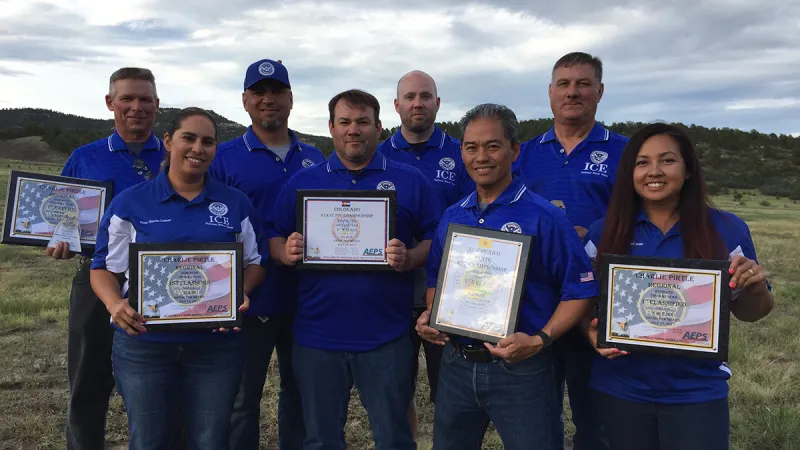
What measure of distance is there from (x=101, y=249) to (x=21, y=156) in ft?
193

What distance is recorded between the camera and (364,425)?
5832mm

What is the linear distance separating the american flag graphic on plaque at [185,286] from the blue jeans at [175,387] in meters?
0.20

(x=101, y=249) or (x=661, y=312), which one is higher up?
(x=101, y=249)

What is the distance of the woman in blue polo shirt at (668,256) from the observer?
297cm

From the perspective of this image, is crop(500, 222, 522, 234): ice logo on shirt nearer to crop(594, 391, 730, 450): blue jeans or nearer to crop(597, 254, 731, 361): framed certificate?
crop(597, 254, 731, 361): framed certificate

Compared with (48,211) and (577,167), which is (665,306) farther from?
(48,211)

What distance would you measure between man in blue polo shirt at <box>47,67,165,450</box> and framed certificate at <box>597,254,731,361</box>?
11.3 ft

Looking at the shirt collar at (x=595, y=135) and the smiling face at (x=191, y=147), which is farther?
the shirt collar at (x=595, y=135)

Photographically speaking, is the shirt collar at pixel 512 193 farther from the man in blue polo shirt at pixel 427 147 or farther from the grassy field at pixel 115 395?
the grassy field at pixel 115 395

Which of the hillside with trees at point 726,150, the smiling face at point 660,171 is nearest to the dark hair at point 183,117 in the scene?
the smiling face at point 660,171

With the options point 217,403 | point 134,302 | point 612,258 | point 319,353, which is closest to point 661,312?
point 612,258

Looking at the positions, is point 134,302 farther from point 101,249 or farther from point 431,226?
point 431,226

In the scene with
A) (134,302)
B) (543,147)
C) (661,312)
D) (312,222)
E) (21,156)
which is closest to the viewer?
(661,312)

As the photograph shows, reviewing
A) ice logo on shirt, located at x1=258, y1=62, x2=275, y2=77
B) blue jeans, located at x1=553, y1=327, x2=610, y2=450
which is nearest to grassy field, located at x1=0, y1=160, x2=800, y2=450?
blue jeans, located at x1=553, y1=327, x2=610, y2=450
